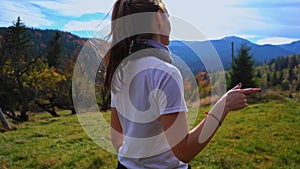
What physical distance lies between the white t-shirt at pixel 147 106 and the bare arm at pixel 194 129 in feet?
0.13

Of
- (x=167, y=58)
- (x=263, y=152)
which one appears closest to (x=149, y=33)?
(x=167, y=58)

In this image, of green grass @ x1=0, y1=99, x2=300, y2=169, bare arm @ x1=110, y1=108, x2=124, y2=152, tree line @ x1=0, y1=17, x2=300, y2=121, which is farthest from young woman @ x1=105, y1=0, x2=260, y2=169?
tree line @ x1=0, y1=17, x2=300, y2=121

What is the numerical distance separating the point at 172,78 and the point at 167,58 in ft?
0.38

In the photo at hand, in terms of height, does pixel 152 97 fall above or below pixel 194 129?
above

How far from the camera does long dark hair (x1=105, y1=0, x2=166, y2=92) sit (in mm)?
1188

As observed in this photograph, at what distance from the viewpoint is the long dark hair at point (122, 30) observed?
119 cm

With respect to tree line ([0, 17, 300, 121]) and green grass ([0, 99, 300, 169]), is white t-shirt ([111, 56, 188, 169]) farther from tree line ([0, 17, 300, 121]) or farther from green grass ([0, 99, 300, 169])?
tree line ([0, 17, 300, 121])

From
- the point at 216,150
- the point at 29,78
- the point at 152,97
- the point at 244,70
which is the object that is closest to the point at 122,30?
the point at 152,97

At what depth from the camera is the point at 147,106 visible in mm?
1145

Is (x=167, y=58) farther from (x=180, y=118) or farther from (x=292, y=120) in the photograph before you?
(x=292, y=120)

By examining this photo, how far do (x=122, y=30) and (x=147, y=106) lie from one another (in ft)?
1.05

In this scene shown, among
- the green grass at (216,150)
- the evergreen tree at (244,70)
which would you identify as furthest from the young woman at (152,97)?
the evergreen tree at (244,70)

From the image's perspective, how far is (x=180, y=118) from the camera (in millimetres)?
1051

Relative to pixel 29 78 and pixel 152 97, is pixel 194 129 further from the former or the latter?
pixel 29 78
